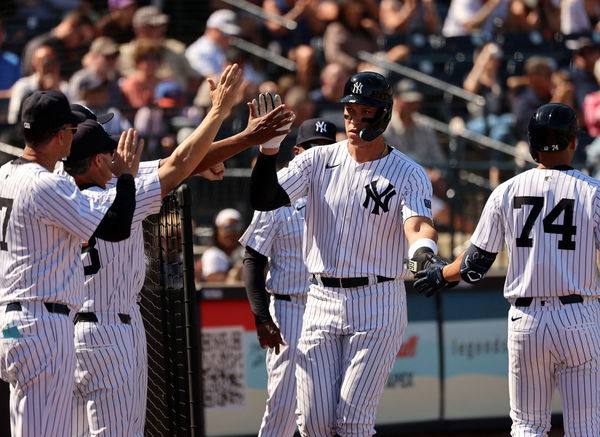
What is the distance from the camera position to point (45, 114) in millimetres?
5062

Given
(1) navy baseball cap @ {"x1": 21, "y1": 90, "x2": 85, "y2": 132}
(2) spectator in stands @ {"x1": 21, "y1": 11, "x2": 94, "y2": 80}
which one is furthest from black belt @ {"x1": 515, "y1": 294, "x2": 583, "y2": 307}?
(2) spectator in stands @ {"x1": 21, "y1": 11, "x2": 94, "y2": 80}

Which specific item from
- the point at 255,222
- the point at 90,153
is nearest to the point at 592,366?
the point at 255,222

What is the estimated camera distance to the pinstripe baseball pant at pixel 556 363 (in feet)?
18.9

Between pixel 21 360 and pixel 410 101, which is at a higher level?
pixel 410 101

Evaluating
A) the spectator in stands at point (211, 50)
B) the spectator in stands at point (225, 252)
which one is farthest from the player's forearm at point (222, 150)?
the spectator in stands at point (211, 50)

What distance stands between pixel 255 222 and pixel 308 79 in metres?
6.19

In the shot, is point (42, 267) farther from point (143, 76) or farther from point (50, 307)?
point (143, 76)

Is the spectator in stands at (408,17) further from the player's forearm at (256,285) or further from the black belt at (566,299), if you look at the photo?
the black belt at (566,299)

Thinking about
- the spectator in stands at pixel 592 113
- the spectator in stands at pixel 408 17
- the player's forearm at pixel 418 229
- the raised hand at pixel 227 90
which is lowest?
the player's forearm at pixel 418 229

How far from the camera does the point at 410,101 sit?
1218 centimetres

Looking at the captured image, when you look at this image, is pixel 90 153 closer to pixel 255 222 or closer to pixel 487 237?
pixel 255 222

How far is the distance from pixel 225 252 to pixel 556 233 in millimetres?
A: 4542

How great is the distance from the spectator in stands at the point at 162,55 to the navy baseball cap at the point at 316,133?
560cm

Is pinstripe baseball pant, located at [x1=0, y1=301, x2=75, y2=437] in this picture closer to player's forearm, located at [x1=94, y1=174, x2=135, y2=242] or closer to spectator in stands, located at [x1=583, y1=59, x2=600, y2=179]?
player's forearm, located at [x1=94, y1=174, x2=135, y2=242]
